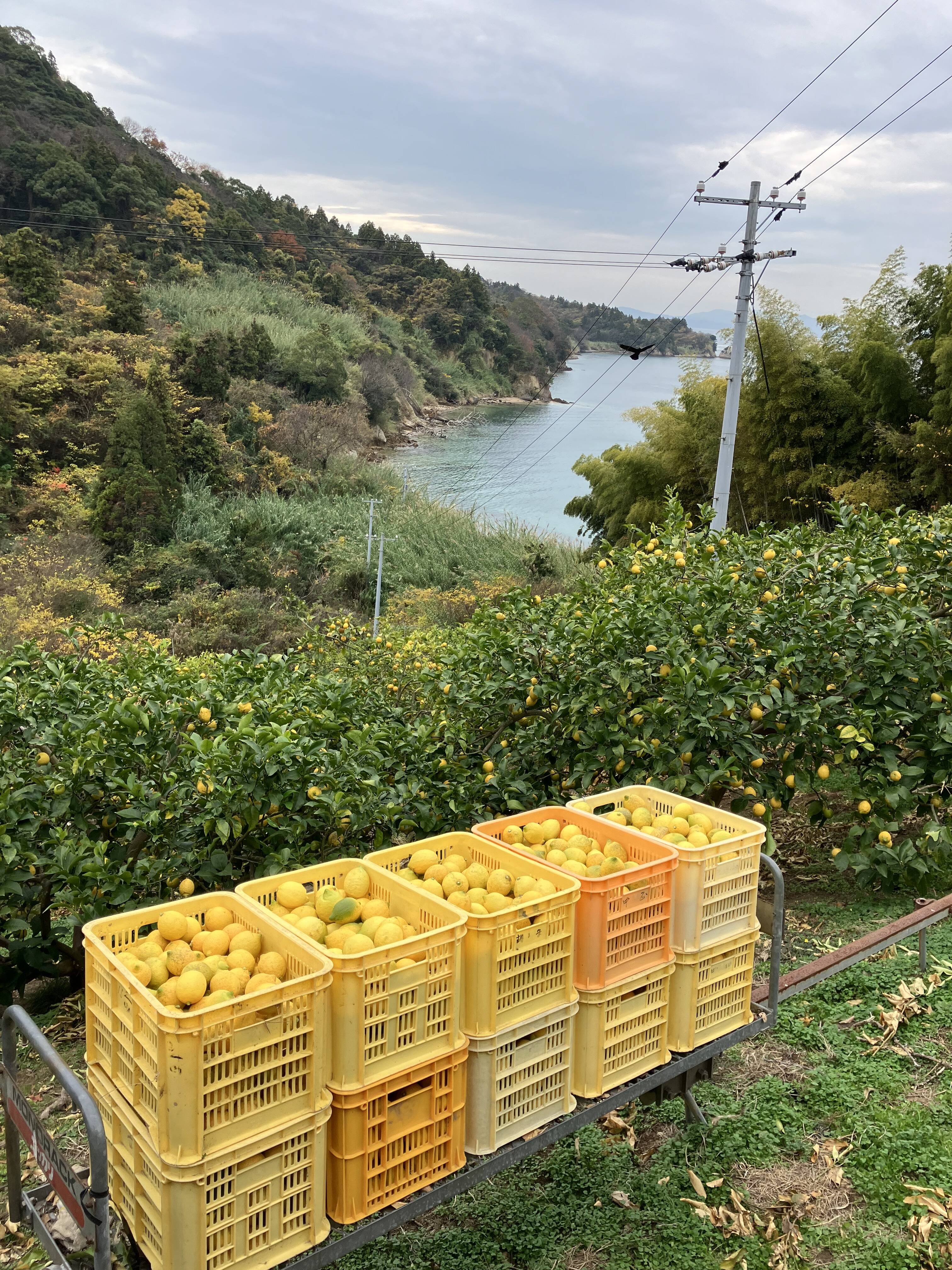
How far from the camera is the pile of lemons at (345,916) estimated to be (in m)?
1.67

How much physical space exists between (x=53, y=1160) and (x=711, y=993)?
1431 mm

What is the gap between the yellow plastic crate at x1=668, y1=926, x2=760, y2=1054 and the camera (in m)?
2.16

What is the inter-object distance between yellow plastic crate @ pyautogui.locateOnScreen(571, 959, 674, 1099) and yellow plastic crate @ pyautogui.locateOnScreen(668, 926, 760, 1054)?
0.14 feet

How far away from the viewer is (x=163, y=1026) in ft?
4.44

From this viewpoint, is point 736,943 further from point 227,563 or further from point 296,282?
point 296,282

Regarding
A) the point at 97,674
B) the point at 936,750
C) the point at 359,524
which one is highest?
the point at 97,674

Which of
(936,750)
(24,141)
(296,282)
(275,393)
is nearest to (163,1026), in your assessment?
(936,750)

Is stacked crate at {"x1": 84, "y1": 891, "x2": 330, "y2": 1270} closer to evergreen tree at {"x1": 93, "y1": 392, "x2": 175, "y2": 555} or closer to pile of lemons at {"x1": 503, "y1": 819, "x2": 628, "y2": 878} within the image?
pile of lemons at {"x1": 503, "y1": 819, "x2": 628, "y2": 878}

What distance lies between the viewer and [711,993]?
7.36 feet

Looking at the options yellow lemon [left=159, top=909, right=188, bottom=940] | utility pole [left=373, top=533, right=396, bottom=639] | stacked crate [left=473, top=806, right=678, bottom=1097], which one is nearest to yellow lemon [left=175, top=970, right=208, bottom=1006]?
yellow lemon [left=159, top=909, right=188, bottom=940]

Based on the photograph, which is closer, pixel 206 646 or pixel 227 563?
pixel 206 646

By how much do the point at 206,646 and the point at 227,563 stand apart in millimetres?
4134

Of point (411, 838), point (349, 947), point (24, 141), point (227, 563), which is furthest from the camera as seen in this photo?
point (24, 141)

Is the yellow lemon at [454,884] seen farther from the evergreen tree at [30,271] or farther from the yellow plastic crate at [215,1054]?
the evergreen tree at [30,271]
